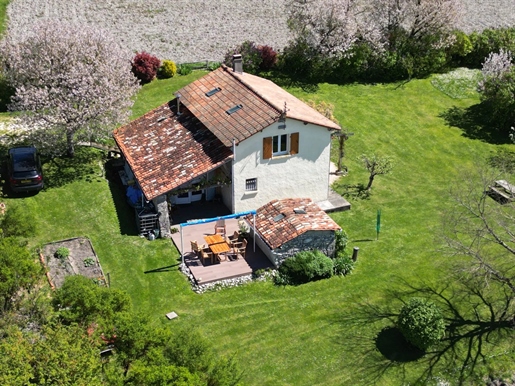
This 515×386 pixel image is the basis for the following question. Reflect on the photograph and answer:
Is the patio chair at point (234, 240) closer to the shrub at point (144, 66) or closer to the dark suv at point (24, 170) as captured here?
the dark suv at point (24, 170)

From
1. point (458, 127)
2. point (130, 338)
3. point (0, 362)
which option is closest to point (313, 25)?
point (458, 127)

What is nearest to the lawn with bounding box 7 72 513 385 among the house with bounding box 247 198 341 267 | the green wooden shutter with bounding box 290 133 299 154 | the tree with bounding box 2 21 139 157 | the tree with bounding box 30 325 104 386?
the house with bounding box 247 198 341 267

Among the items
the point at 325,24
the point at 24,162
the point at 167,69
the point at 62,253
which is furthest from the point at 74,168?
the point at 325,24

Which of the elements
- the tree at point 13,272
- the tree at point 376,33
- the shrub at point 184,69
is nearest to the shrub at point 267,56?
the tree at point 376,33

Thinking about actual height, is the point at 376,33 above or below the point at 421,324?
above

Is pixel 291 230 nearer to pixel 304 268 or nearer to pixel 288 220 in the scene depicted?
pixel 288 220
